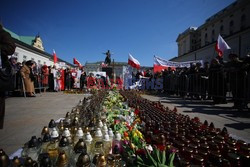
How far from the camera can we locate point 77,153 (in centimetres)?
A: 175

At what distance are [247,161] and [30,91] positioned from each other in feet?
35.4

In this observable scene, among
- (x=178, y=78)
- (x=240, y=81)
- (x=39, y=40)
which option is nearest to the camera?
(x=240, y=81)

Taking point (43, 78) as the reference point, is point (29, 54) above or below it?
above

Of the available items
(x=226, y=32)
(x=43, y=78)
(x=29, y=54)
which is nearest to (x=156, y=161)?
(x=43, y=78)

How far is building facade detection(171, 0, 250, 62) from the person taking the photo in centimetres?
2978

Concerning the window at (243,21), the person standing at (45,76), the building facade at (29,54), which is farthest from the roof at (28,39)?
the window at (243,21)

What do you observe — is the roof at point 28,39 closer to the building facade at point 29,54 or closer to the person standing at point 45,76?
the building facade at point 29,54

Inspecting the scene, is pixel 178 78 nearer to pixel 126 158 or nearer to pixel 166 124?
pixel 166 124

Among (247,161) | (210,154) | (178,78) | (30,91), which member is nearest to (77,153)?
(210,154)

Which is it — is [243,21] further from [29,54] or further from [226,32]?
[29,54]

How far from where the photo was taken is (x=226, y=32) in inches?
1977

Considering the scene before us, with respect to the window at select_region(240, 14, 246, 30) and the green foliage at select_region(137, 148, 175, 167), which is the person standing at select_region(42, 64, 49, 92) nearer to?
the green foliage at select_region(137, 148, 175, 167)

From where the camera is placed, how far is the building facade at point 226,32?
29778mm

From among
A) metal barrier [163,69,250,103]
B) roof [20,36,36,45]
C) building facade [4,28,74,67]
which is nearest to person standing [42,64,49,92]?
building facade [4,28,74,67]
